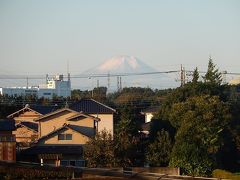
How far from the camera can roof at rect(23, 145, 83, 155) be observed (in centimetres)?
2727

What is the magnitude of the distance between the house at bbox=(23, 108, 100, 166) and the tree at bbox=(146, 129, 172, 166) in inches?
143

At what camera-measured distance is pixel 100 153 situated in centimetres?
2558

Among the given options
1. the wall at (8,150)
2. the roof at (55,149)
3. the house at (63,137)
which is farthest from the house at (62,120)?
the wall at (8,150)

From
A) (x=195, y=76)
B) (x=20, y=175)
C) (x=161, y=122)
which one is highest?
(x=195, y=76)

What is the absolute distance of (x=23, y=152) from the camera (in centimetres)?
2708

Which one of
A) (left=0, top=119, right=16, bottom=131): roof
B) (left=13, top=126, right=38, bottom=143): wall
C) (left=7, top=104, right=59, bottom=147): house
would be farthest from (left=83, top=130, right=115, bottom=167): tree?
(left=13, top=126, right=38, bottom=143): wall

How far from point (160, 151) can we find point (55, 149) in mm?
5661

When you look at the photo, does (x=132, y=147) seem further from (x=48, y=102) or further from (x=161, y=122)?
(x=48, y=102)

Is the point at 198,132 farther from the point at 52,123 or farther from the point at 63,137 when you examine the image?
the point at 52,123

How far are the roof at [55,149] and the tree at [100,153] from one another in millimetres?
1667

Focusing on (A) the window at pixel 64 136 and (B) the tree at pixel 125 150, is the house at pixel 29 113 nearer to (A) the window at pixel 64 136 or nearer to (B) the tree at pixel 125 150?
(A) the window at pixel 64 136

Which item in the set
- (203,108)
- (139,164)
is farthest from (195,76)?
(139,164)

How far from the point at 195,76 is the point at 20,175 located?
2352 centimetres

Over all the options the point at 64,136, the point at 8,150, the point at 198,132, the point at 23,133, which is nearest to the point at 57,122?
the point at 64,136
